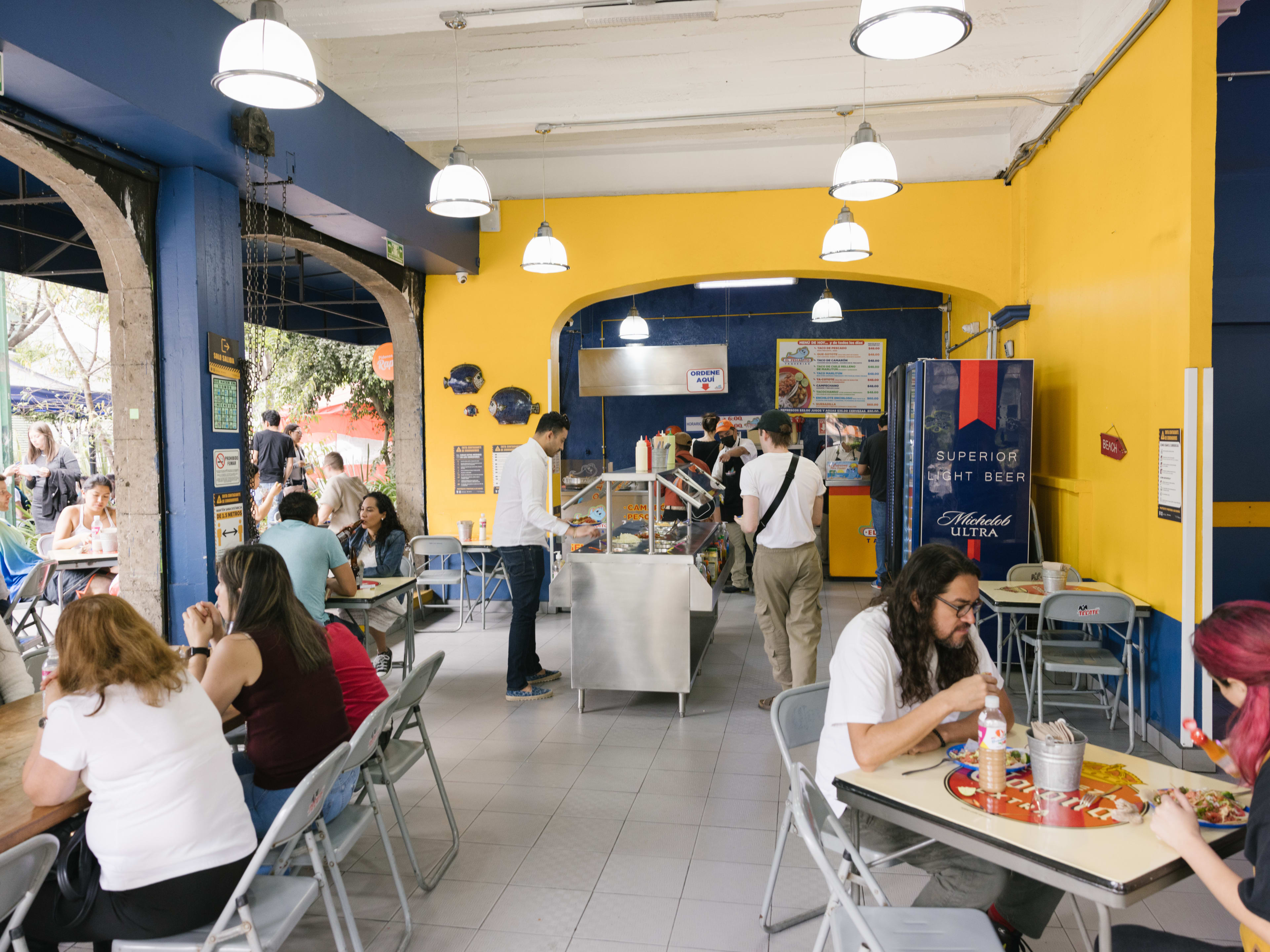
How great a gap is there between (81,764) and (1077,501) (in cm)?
523

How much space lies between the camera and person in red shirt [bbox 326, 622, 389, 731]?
297 cm

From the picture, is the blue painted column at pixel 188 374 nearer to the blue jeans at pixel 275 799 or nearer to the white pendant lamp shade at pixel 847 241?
the blue jeans at pixel 275 799

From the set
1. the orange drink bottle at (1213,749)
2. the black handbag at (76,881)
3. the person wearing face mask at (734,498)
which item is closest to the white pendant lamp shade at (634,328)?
the person wearing face mask at (734,498)

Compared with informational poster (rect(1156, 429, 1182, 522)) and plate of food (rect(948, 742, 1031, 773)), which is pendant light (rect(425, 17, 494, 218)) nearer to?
plate of food (rect(948, 742, 1031, 773))

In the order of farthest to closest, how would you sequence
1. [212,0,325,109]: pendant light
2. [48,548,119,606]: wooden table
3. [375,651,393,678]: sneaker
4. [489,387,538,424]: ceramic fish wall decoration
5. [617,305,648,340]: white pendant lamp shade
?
[617,305,648,340]: white pendant lamp shade
[489,387,538,424]: ceramic fish wall decoration
[48,548,119,606]: wooden table
[375,651,393,678]: sneaker
[212,0,325,109]: pendant light

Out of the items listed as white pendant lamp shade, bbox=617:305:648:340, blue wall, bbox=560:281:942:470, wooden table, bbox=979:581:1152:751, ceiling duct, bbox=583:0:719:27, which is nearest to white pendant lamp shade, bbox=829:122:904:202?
ceiling duct, bbox=583:0:719:27

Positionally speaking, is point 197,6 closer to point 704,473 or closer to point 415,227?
point 415,227

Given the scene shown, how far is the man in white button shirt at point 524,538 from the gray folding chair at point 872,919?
3.13 m

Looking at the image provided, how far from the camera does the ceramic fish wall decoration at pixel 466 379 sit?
289 inches

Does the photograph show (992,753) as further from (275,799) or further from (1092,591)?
(1092,591)

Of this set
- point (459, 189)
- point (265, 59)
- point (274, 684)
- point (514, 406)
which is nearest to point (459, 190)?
point (459, 189)

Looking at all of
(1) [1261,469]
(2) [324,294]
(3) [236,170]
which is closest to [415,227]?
(3) [236,170]

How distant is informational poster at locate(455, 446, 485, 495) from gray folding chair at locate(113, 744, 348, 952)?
206 inches

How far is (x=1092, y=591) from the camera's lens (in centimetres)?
424
